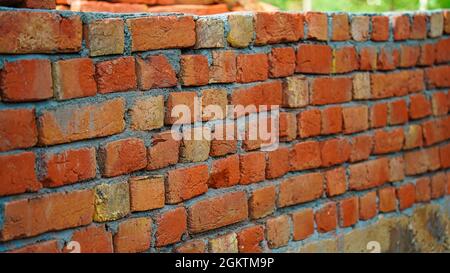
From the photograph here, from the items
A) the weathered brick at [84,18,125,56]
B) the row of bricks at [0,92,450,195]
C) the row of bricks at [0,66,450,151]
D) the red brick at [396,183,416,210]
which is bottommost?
the red brick at [396,183,416,210]

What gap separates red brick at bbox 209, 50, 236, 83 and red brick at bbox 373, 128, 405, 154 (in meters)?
0.87

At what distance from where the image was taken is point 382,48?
2658 mm

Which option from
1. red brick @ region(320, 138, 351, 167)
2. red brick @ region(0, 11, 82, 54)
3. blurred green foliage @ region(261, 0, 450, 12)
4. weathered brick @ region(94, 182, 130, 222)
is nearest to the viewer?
red brick @ region(0, 11, 82, 54)

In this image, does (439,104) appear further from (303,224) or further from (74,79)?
(74,79)

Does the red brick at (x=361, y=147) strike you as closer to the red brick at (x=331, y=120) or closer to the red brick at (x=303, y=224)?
the red brick at (x=331, y=120)

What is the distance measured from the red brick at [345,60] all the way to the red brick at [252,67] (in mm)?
396

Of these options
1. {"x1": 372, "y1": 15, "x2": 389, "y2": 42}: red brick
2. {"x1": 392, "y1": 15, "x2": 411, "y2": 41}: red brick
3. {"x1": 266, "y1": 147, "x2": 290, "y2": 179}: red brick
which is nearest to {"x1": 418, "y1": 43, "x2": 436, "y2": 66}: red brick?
{"x1": 392, "y1": 15, "x2": 411, "y2": 41}: red brick

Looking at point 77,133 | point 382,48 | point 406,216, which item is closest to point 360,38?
point 382,48

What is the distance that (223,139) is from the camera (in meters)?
2.11

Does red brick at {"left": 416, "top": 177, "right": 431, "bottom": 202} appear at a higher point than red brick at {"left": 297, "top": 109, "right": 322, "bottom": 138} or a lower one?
lower

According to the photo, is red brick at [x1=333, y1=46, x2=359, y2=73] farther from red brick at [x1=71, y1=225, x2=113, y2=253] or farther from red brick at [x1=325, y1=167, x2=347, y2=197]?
red brick at [x1=71, y1=225, x2=113, y2=253]

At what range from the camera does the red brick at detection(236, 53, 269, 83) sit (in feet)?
7.02
